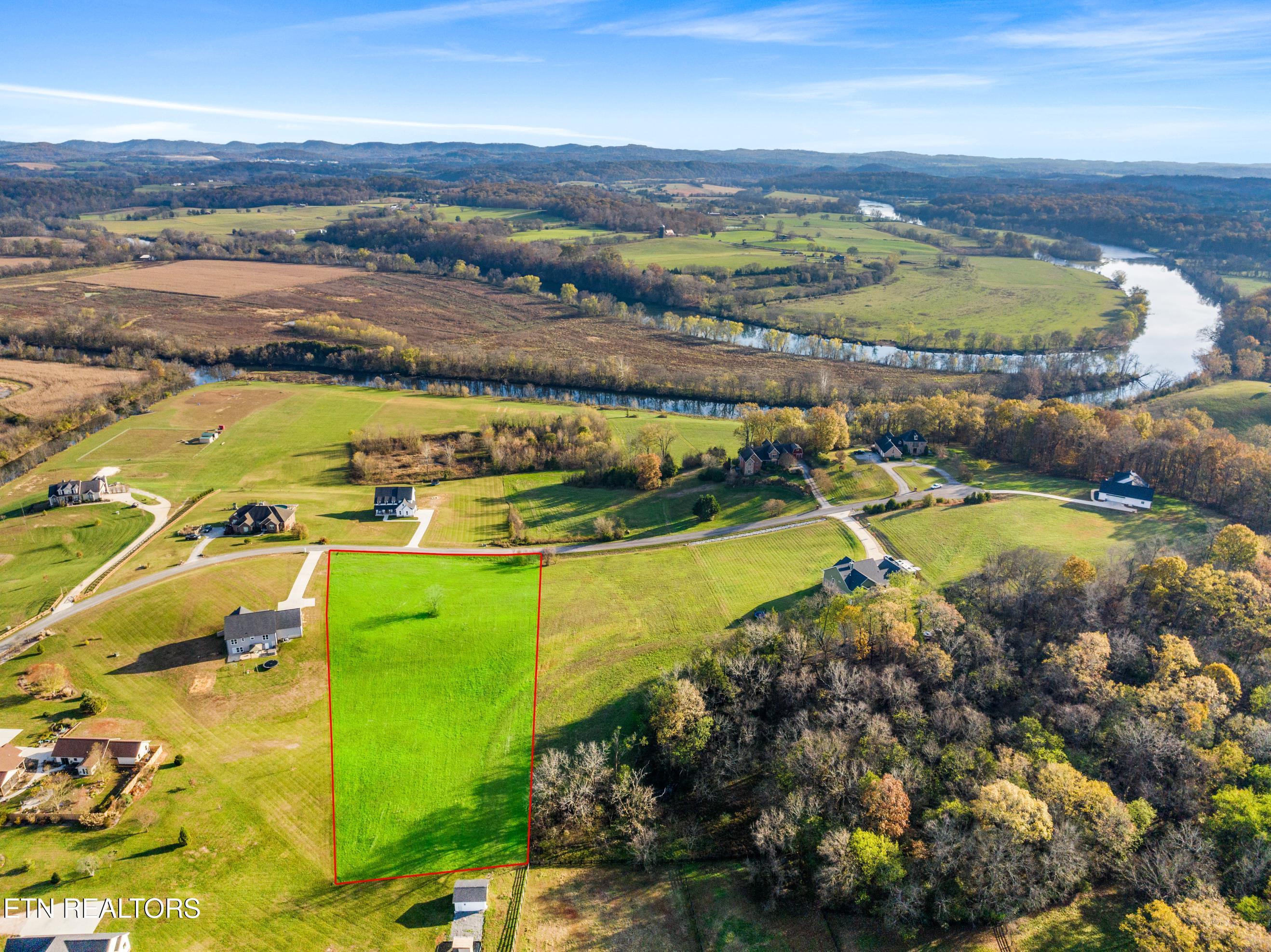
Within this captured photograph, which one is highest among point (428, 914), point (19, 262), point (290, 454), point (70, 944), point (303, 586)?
point (19, 262)

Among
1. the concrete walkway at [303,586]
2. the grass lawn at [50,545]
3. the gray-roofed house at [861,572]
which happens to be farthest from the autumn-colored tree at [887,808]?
the grass lawn at [50,545]

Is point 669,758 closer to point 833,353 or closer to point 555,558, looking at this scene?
point 555,558

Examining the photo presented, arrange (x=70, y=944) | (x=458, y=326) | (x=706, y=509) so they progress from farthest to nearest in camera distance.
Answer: (x=458, y=326) → (x=706, y=509) → (x=70, y=944)

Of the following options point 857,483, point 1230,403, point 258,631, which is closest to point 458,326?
point 857,483

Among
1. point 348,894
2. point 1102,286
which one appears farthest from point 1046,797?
point 1102,286

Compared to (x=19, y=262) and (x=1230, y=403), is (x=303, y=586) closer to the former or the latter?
(x=1230, y=403)

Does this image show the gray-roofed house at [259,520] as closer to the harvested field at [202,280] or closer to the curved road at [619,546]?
the curved road at [619,546]

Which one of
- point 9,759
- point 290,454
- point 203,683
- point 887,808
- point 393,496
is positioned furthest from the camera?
point 290,454

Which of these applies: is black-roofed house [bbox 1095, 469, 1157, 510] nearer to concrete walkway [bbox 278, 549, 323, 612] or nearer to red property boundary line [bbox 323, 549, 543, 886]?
red property boundary line [bbox 323, 549, 543, 886]
